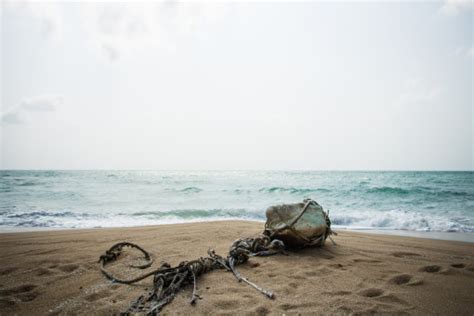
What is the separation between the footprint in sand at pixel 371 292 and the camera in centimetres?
219

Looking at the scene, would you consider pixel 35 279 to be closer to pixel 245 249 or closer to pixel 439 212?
pixel 245 249

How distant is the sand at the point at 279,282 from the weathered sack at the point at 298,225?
173 mm

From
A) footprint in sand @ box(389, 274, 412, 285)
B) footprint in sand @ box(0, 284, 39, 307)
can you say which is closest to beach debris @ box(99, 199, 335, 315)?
footprint in sand @ box(0, 284, 39, 307)

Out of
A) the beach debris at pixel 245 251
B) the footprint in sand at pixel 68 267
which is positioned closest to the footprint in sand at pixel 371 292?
the beach debris at pixel 245 251

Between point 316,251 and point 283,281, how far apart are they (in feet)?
3.71

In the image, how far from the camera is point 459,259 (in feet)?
10.7

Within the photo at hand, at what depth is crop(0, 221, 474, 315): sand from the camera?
2004mm

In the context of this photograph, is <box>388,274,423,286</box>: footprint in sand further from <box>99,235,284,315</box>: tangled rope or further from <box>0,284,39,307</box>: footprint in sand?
<box>0,284,39,307</box>: footprint in sand

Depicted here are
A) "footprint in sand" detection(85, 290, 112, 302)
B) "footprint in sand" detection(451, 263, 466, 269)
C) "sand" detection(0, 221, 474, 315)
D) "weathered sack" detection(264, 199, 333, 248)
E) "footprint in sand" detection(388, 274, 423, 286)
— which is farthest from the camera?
"weathered sack" detection(264, 199, 333, 248)

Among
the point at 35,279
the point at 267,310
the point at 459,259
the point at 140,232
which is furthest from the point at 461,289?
the point at 140,232

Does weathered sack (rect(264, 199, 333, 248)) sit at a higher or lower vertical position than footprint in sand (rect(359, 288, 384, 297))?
higher

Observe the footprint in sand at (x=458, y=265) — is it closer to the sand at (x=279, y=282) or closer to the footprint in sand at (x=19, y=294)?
the sand at (x=279, y=282)

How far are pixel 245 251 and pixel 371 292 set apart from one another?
127 centimetres

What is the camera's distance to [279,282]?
2434 millimetres
